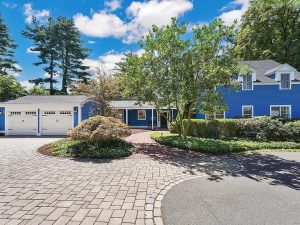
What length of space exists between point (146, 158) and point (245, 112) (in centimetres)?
1502

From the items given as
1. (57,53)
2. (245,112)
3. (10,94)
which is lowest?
(245,112)

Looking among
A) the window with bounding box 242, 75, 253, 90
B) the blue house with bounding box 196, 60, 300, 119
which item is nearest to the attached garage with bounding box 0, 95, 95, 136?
the blue house with bounding box 196, 60, 300, 119

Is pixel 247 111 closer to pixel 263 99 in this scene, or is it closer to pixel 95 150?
pixel 263 99

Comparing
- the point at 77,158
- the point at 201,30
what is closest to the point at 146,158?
the point at 77,158

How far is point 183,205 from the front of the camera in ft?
16.9

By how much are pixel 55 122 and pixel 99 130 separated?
12109 mm

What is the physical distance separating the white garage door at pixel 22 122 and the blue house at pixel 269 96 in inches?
662

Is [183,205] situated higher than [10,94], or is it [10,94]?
[10,94]

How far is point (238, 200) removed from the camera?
5.45 m

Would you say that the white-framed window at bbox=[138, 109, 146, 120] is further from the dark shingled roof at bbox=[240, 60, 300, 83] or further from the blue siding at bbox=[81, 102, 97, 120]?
the dark shingled roof at bbox=[240, 60, 300, 83]

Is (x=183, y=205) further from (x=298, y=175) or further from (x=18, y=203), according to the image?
(x=298, y=175)

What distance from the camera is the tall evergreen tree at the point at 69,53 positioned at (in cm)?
4331

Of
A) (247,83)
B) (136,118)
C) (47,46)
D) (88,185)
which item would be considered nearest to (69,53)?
(47,46)

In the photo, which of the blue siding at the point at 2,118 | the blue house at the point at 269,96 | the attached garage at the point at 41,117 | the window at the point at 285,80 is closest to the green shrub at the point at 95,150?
the attached garage at the point at 41,117
